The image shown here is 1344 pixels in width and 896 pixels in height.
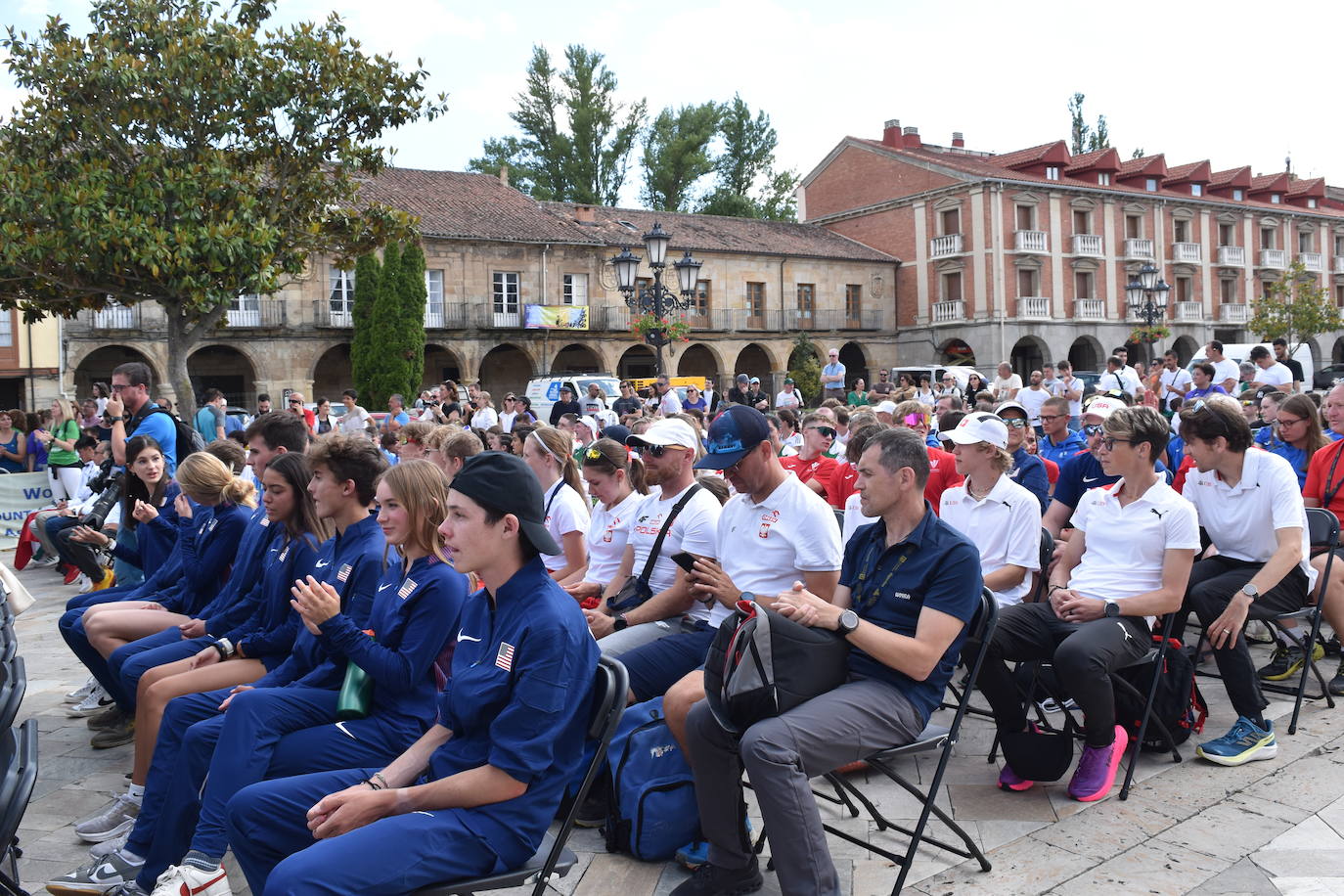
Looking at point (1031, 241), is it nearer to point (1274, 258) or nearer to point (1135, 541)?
point (1274, 258)

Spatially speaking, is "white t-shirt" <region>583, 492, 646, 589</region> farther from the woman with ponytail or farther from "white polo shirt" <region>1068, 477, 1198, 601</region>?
"white polo shirt" <region>1068, 477, 1198, 601</region>

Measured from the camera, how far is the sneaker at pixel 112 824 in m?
4.07

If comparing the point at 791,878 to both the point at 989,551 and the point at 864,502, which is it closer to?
the point at 864,502

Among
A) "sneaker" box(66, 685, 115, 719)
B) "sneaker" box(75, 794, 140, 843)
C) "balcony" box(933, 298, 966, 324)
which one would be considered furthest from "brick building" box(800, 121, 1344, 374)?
"sneaker" box(75, 794, 140, 843)

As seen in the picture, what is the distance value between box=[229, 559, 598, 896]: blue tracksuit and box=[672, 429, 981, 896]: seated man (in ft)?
2.21

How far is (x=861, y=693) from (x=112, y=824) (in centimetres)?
311

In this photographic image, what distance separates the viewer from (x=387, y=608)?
11.7ft

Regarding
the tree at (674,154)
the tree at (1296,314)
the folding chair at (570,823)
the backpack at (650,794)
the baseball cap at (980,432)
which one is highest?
the tree at (674,154)

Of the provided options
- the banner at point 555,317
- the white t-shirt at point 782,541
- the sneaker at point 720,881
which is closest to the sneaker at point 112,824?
the sneaker at point 720,881

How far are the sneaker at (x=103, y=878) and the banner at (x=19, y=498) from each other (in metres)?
10.4

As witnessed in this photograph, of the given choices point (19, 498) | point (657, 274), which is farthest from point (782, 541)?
point (657, 274)

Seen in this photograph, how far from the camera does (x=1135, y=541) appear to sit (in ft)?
14.7

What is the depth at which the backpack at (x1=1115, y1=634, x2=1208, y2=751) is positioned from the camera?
4.55 meters

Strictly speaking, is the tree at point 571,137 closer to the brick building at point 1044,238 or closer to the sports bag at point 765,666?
the brick building at point 1044,238
